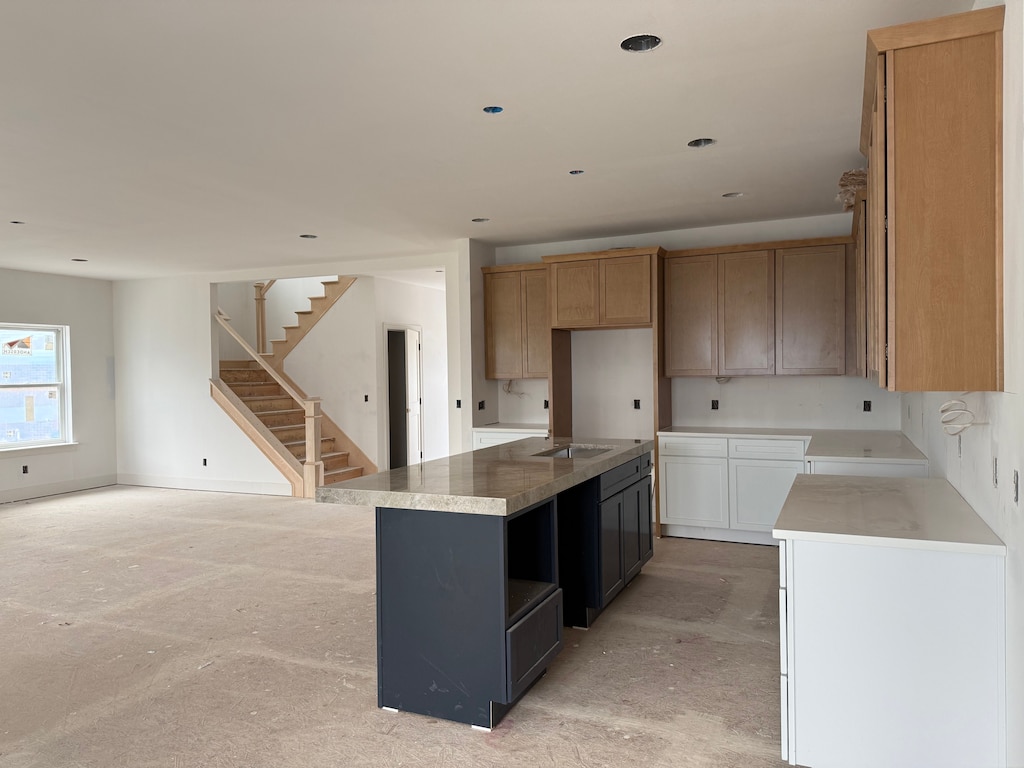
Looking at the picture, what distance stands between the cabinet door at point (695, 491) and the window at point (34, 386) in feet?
22.8

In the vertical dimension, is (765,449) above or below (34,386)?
below

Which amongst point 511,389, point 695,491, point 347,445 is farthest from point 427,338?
point 695,491

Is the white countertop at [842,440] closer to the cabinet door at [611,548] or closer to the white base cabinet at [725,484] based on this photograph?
the white base cabinet at [725,484]

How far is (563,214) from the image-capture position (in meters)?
5.51

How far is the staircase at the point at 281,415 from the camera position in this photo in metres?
8.68

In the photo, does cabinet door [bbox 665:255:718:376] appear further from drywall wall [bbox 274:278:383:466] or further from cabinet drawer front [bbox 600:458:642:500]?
drywall wall [bbox 274:278:383:466]

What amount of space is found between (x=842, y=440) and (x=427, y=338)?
641cm

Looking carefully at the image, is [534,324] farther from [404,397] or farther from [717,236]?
[404,397]

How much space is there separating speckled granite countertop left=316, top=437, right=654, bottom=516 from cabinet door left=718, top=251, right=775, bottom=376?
2076mm

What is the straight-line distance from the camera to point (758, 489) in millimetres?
5461

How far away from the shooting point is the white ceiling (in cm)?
244

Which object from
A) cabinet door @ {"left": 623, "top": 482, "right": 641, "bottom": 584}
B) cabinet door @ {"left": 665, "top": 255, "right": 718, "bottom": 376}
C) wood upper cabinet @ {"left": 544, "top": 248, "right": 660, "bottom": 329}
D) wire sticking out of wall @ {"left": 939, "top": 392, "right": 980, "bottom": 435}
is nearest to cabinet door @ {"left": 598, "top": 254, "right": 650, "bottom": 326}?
wood upper cabinet @ {"left": 544, "top": 248, "right": 660, "bottom": 329}

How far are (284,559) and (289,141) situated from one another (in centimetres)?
314

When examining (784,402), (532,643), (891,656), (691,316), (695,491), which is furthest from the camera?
(784,402)
